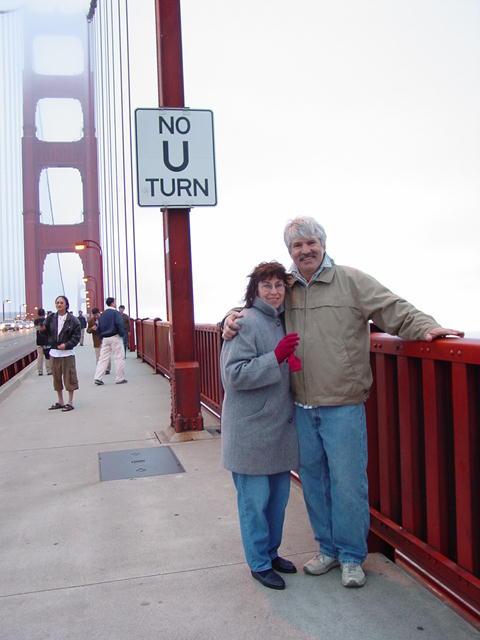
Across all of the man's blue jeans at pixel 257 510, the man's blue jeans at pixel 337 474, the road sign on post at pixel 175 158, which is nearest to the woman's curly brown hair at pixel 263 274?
the man's blue jeans at pixel 337 474

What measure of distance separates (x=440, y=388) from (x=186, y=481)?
2.38 m

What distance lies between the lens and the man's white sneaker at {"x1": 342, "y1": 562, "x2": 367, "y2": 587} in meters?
2.56

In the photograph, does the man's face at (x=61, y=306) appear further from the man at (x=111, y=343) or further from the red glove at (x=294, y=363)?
the red glove at (x=294, y=363)

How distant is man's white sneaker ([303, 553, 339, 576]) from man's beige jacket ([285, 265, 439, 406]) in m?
0.71

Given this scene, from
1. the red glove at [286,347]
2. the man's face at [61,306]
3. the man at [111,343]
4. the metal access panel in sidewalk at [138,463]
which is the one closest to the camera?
the red glove at [286,347]

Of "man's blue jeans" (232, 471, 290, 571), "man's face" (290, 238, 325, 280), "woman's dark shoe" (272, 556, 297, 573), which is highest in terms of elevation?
"man's face" (290, 238, 325, 280)

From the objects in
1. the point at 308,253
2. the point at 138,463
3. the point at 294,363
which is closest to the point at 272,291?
the point at 308,253

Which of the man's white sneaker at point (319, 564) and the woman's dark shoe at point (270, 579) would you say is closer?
the woman's dark shoe at point (270, 579)

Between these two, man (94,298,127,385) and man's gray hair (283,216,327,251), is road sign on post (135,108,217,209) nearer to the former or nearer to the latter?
man's gray hair (283,216,327,251)

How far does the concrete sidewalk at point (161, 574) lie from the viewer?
2.30 m

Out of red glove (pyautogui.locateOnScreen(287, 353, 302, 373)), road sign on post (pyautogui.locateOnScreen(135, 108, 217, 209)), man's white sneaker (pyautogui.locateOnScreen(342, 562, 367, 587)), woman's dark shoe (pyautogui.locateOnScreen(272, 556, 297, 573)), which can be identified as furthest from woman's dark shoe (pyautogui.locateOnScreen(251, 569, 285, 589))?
road sign on post (pyautogui.locateOnScreen(135, 108, 217, 209))

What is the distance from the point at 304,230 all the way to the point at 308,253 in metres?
0.10

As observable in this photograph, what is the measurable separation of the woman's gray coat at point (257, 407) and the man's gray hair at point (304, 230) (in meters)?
0.30

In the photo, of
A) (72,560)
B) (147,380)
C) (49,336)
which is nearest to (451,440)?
(72,560)
